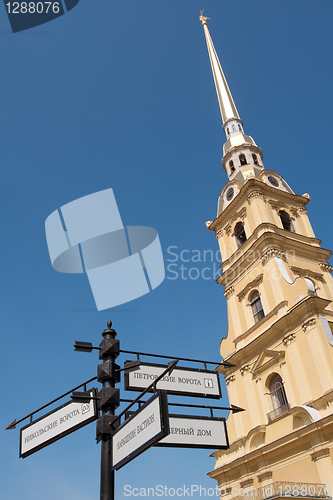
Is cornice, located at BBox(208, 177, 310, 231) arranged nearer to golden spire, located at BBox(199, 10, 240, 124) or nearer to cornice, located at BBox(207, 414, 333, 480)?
golden spire, located at BBox(199, 10, 240, 124)

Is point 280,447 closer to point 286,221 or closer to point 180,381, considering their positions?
point 180,381

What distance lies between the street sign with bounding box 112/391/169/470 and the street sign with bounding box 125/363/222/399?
105cm

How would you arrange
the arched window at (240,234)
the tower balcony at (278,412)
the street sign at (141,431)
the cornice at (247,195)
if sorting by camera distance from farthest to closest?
1. the arched window at (240,234)
2. the cornice at (247,195)
3. the tower balcony at (278,412)
4. the street sign at (141,431)

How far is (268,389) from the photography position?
2211 cm

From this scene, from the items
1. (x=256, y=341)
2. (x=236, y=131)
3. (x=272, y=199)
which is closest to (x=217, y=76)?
(x=236, y=131)

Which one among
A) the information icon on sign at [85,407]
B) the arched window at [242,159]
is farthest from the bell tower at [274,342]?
the information icon on sign at [85,407]

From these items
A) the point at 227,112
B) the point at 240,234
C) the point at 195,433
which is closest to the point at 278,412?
the point at 240,234

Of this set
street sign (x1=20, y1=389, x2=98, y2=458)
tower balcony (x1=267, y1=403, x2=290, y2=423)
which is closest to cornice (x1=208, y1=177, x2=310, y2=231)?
tower balcony (x1=267, y1=403, x2=290, y2=423)

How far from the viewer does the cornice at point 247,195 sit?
2969 centimetres

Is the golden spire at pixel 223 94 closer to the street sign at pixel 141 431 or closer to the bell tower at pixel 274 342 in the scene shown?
the bell tower at pixel 274 342

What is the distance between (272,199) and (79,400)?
89.0ft

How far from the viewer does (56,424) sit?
19.7ft

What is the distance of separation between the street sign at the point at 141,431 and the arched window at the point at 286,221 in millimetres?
26581

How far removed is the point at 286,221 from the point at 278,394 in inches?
538
